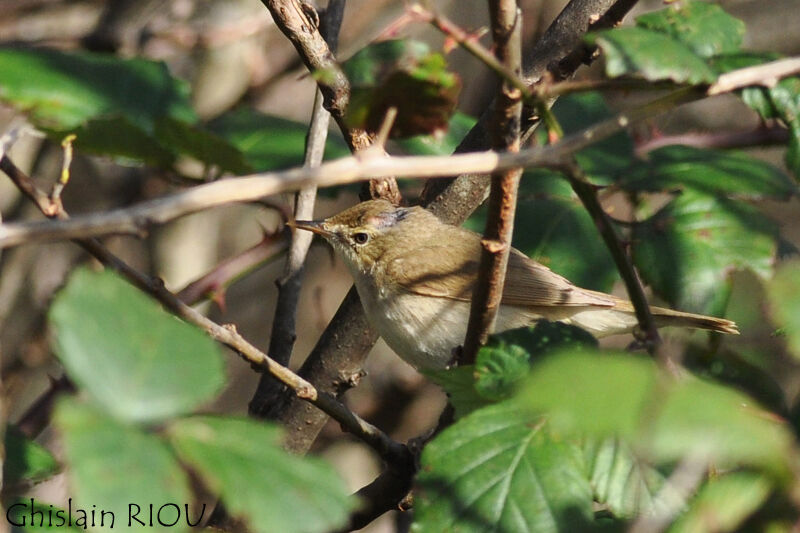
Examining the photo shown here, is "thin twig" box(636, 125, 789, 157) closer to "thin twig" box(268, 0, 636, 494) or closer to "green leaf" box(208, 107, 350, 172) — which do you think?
"thin twig" box(268, 0, 636, 494)

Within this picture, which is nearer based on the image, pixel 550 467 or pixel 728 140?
pixel 550 467

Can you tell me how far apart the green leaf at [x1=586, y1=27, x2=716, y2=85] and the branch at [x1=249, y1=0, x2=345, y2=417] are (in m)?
1.23

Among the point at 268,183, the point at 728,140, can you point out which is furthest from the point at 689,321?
the point at 268,183

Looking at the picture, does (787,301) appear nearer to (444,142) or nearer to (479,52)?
(479,52)

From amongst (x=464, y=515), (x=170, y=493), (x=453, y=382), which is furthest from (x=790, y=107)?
(x=170, y=493)

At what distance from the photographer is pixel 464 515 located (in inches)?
52.7

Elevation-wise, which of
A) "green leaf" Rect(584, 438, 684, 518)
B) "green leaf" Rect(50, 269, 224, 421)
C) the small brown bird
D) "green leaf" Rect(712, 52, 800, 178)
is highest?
"green leaf" Rect(712, 52, 800, 178)

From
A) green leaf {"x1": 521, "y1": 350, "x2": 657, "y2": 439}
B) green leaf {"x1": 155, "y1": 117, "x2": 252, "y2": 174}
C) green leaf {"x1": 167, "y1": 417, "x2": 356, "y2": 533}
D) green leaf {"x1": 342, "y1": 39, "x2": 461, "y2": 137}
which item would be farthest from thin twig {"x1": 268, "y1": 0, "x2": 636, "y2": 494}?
green leaf {"x1": 521, "y1": 350, "x2": 657, "y2": 439}

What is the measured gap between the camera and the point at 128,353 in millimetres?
Answer: 881

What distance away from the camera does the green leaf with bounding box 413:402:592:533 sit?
1312mm

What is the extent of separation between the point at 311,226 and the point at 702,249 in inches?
46.4

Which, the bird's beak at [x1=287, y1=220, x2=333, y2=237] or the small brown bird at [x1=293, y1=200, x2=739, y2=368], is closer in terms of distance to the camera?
the bird's beak at [x1=287, y1=220, x2=333, y2=237]

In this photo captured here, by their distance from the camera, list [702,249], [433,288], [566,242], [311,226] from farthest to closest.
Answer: [433,288] < [311,226] < [566,242] < [702,249]

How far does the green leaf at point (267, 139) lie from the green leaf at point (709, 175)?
89 centimetres
